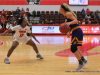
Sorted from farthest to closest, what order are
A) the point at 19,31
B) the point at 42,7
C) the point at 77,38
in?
the point at 42,7 < the point at 19,31 < the point at 77,38

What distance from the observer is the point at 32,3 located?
652 inches

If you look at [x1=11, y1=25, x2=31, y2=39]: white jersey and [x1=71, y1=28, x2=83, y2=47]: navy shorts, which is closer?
[x1=71, y1=28, x2=83, y2=47]: navy shorts

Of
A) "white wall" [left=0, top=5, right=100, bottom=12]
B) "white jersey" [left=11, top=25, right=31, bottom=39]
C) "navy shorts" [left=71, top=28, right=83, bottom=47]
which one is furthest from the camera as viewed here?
"white wall" [left=0, top=5, right=100, bottom=12]

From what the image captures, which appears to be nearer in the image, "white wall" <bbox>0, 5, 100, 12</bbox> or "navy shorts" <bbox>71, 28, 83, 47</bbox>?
"navy shorts" <bbox>71, 28, 83, 47</bbox>

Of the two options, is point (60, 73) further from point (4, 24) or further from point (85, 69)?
point (4, 24)

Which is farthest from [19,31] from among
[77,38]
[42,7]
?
[42,7]

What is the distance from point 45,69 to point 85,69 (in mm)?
964

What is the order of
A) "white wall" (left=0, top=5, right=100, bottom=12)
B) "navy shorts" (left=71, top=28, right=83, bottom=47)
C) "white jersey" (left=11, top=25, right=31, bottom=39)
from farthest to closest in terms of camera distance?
"white wall" (left=0, top=5, right=100, bottom=12) < "white jersey" (left=11, top=25, right=31, bottom=39) < "navy shorts" (left=71, top=28, right=83, bottom=47)

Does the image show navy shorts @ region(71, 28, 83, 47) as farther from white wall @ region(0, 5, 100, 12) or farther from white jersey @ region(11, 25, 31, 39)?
white wall @ region(0, 5, 100, 12)

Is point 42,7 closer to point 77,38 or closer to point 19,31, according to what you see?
point 19,31

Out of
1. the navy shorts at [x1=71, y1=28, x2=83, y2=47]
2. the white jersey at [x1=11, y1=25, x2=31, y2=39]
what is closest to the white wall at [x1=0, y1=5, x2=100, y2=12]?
the white jersey at [x1=11, y1=25, x2=31, y2=39]

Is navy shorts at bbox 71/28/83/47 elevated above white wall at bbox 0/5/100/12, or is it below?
below

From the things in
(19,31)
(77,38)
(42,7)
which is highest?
(42,7)

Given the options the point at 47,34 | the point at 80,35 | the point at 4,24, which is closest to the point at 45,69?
the point at 80,35
